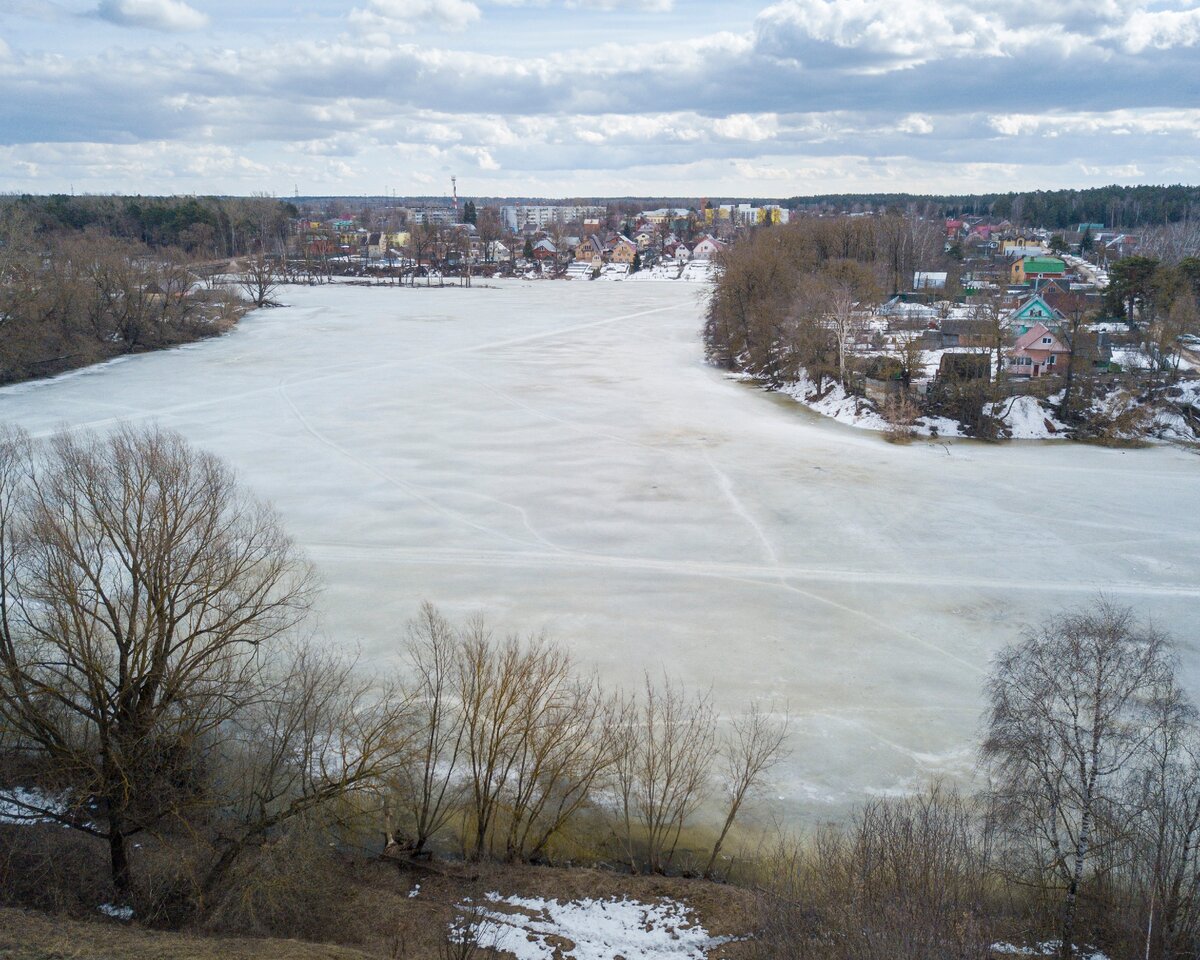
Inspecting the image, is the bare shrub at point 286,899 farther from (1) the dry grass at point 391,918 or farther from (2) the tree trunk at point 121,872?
(2) the tree trunk at point 121,872

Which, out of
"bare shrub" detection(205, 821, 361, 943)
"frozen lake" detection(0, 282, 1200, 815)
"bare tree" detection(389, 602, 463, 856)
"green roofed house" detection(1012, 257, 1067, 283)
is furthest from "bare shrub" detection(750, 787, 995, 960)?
"green roofed house" detection(1012, 257, 1067, 283)

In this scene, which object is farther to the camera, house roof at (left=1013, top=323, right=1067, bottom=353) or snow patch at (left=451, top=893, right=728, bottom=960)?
house roof at (left=1013, top=323, right=1067, bottom=353)

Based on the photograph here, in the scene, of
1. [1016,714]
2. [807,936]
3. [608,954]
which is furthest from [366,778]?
[1016,714]

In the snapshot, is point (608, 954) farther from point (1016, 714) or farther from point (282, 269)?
point (282, 269)

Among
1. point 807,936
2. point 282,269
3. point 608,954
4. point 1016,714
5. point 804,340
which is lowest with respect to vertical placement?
point 608,954

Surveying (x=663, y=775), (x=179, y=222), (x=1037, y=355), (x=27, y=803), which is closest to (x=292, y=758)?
(x=27, y=803)

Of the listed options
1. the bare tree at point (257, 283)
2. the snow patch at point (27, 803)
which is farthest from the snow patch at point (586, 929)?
the bare tree at point (257, 283)

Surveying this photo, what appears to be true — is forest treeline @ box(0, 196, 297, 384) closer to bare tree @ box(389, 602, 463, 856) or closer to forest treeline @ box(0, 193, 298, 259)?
forest treeline @ box(0, 193, 298, 259)

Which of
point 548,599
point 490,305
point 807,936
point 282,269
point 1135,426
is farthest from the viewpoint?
point 282,269

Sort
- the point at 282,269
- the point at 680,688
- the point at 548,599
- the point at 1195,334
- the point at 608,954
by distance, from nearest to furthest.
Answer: the point at 608,954, the point at 680,688, the point at 548,599, the point at 1195,334, the point at 282,269
